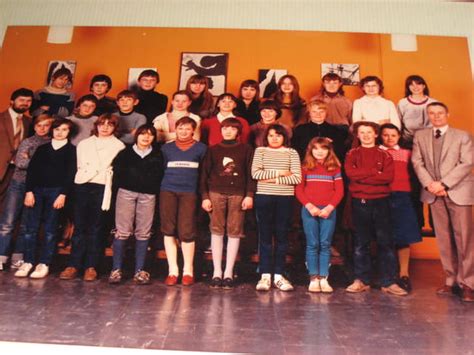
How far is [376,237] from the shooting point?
109 inches

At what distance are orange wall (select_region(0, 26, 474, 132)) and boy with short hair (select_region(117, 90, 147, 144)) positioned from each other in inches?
42.4

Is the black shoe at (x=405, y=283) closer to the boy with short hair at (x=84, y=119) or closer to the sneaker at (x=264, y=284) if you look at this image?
the sneaker at (x=264, y=284)

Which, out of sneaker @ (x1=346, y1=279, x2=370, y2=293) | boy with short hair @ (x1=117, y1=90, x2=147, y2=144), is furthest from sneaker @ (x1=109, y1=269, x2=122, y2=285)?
sneaker @ (x1=346, y1=279, x2=370, y2=293)

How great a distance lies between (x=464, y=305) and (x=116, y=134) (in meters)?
2.74

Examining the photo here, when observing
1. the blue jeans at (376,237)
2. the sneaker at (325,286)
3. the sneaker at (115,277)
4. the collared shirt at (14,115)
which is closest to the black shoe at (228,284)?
the sneaker at (325,286)

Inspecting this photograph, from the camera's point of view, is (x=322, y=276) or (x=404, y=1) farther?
(x=404, y=1)

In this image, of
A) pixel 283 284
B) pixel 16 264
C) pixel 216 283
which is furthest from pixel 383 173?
pixel 16 264

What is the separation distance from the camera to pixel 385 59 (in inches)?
168

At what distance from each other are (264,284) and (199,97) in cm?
171

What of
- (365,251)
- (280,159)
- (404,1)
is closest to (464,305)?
(365,251)

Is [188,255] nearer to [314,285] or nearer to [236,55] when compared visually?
[314,285]

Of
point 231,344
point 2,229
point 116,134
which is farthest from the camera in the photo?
point 116,134

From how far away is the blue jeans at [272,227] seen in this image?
276 centimetres

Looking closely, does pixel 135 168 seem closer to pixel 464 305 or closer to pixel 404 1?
pixel 464 305
